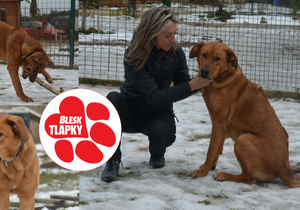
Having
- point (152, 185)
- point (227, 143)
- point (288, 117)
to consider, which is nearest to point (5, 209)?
point (152, 185)

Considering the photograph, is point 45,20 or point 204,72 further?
point 45,20

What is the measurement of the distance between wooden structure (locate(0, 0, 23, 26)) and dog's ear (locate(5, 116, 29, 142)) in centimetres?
125

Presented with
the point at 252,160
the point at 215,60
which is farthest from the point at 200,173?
the point at 215,60

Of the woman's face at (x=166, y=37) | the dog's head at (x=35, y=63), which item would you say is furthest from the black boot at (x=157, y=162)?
the dog's head at (x=35, y=63)

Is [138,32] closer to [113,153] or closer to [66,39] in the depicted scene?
[113,153]

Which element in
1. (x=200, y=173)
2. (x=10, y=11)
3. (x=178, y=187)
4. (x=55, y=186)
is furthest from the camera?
(x=55, y=186)

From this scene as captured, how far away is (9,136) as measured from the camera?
1891 mm

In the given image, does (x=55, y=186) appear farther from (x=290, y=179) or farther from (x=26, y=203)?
(x=290, y=179)

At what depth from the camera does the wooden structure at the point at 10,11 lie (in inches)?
105

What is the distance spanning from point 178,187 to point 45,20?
2724mm

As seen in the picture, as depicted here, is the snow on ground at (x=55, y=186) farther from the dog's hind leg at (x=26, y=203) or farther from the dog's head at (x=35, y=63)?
the dog's head at (x=35, y=63)

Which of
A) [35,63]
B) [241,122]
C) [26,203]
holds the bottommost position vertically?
[26,203]

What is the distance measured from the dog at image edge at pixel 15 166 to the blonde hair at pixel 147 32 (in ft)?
3.80

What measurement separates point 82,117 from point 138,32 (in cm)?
87
